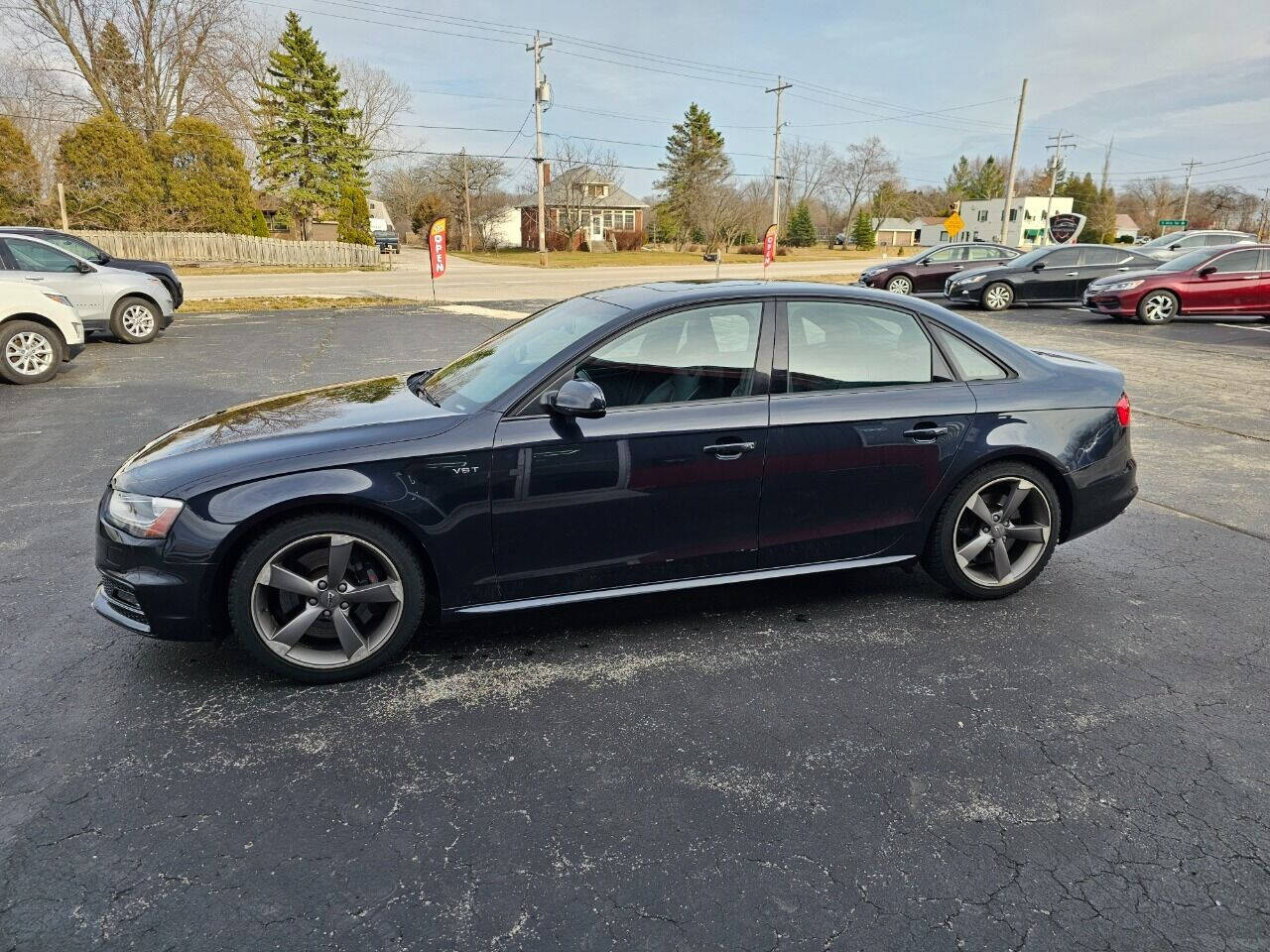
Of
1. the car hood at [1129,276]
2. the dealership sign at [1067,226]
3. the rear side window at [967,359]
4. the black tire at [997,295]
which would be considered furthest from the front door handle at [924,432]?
the dealership sign at [1067,226]

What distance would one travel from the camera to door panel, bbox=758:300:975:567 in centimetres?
374

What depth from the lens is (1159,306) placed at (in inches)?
660

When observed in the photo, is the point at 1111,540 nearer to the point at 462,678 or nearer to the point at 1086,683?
the point at 1086,683

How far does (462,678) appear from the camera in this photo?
3432mm

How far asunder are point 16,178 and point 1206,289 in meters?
38.8

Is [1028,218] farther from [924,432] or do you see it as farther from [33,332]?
[924,432]

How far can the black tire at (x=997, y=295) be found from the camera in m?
19.8

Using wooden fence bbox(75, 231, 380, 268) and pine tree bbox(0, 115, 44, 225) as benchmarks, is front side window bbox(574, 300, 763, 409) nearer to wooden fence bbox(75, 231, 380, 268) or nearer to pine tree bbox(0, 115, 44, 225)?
wooden fence bbox(75, 231, 380, 268)

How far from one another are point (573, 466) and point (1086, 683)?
7.53 ft

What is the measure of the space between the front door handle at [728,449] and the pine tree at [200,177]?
128ft

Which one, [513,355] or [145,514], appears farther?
[513,355]

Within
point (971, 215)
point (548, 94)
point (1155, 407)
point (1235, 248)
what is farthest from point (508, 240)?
point (1155, 407)

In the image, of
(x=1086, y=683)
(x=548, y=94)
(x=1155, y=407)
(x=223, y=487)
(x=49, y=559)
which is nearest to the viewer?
(x=223, y=487)

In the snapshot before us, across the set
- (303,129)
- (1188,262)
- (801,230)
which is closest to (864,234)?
A: (801,230)
